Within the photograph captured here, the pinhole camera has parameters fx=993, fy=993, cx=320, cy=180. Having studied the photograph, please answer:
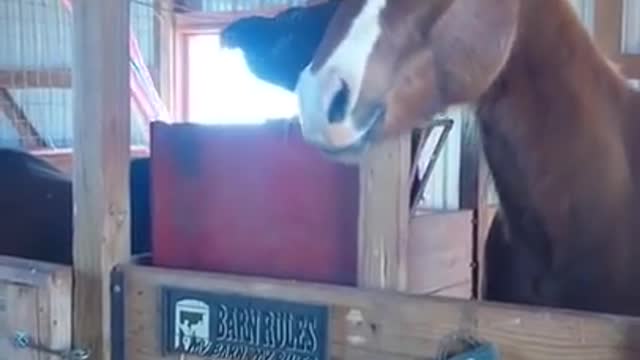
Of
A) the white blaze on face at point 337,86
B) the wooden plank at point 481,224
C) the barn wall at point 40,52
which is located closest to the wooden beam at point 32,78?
the barn wall at point 40,52

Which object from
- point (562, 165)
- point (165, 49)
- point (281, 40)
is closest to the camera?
point (562, 165)

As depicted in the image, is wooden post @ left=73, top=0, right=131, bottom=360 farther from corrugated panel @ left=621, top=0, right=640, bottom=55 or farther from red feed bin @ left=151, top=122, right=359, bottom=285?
corrugated panel @ left=621, top=0, right=640, bottom=55

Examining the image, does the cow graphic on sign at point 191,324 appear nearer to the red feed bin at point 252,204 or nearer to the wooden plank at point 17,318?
the red feed bin at point 252,204

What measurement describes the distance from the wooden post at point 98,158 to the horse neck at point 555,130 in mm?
605

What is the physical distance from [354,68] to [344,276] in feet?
1.05

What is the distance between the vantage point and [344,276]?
1506mm

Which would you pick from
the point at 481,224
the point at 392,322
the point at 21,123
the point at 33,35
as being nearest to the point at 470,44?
the point at 392,322

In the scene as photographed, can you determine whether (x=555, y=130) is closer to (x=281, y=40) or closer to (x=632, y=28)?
(x=281, y=40)

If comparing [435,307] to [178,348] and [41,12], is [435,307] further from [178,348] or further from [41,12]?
[41,12]

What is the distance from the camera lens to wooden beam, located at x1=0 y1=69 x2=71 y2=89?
23.9 feet

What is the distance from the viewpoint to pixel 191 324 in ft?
4.91

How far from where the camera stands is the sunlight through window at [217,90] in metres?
7.55

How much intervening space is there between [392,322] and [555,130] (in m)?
0.55

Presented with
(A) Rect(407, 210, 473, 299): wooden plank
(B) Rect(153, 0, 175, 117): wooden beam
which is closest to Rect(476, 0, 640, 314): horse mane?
(A) Rect(407, 210, 473, 299): wooden plank
